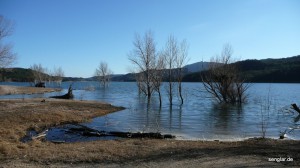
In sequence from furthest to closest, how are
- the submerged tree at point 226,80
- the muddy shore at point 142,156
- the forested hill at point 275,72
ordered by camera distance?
1. the forested hill at point 275,72
2. the submerged tree at point 226,80
3. the muddy shore at point 142,156

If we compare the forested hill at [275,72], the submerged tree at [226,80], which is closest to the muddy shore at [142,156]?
the submerged tree at [226,80]

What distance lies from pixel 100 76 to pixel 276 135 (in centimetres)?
12364

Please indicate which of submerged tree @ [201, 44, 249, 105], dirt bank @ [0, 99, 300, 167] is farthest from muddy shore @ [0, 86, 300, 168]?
submerged tree @ [201, 44, 249, 105]

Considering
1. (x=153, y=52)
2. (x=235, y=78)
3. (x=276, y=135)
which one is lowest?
(x=276, y=135)

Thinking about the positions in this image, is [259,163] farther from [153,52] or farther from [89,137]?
[153,52]

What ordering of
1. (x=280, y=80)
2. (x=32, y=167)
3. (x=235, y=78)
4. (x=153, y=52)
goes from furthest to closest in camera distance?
(x=280, y=80)
(x=153, y=52)
(x=235, y=78)
(x=32, y=167)

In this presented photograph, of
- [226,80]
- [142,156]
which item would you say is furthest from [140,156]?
[226,80]

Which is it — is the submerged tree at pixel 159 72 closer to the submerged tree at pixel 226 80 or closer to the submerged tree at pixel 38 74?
the submerged tree at pixel 226 80

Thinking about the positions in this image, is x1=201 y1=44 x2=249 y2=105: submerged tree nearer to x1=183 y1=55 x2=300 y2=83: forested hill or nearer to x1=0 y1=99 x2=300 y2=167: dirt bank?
x1=0 y1=99 x2=300 y2=167: dirt bank

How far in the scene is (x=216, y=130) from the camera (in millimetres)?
20453

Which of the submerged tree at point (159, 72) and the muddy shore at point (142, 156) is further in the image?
the submerged tree at point (159, 72)

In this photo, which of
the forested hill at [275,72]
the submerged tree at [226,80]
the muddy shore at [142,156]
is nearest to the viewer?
the muddy shore at [142,156]

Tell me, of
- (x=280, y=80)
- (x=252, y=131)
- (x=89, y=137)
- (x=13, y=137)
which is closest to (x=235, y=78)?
(x=252, y=131)

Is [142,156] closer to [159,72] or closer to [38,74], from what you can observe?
[159,72]
